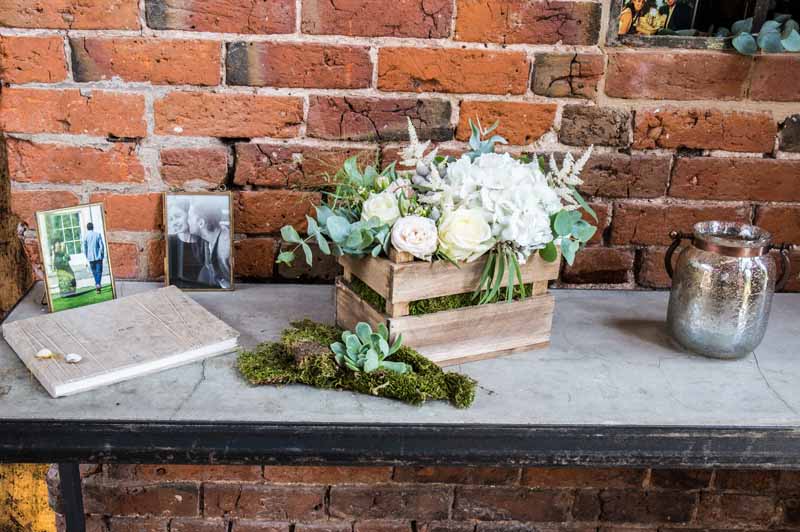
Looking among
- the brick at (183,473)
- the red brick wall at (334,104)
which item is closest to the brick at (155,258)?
the red brick wall at (334,104)

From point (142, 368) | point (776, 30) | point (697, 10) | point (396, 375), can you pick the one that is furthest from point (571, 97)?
point (142, 368)

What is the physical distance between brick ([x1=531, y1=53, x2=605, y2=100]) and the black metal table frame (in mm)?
653

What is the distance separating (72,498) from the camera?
1.38m

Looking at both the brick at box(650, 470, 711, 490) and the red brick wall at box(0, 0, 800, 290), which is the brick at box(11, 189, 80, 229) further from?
the brick at box(650, 470, 711, 490)

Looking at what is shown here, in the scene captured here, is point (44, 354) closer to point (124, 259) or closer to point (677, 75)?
point (124, 259)

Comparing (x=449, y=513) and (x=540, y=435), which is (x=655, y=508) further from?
(x=540, y=435)

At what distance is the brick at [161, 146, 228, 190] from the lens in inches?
52.1

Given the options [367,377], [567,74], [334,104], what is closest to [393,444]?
[367,377]

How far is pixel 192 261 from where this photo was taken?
1.31 m

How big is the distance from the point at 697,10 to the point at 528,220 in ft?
2.04

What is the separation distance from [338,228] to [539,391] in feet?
1.21

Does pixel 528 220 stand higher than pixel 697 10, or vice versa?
pixel 697 10

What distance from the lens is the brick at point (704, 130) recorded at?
4.45 ft

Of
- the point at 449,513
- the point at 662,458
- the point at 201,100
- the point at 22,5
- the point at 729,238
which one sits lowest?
the point at 449,513
